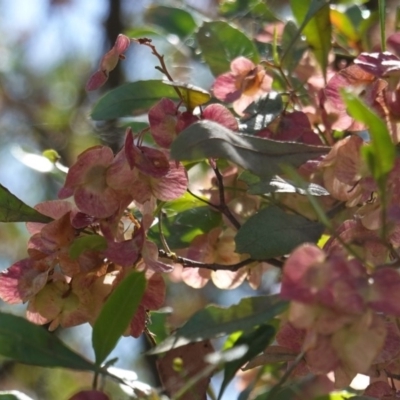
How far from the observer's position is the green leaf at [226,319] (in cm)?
57

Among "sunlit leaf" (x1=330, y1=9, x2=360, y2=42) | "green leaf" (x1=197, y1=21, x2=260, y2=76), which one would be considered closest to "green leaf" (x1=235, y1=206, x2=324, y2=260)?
"green leaf" (x1=197, y1=21, x2=260, y2=76)

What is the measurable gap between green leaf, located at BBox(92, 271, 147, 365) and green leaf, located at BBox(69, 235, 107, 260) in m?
0.05

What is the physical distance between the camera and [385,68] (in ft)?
2.27

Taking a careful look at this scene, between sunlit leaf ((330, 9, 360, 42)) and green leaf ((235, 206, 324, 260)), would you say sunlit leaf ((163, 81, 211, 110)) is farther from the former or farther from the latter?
sunlit leaf ((330, 9, 360, 42))

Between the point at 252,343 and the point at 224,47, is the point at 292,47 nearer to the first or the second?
the point at 224,47

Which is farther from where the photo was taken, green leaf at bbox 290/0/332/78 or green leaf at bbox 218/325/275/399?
green leaf at bbox 290/0/332/78

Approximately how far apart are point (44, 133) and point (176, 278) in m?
1.09

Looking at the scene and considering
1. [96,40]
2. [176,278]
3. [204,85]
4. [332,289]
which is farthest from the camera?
[96,40]

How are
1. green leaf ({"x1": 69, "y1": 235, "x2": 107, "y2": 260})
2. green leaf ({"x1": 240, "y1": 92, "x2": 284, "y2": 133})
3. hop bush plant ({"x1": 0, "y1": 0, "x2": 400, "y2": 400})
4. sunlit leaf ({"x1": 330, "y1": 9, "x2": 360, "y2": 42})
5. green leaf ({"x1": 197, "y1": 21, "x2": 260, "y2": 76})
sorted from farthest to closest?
1. sunlit leaf ({"x1": 330, "y1": 9, "x2": 360, "y2": 42})
2. green leaf ({"x1": 197, "y1": 21, "x2": 260, "y2": 76})
3. green leaf ({"x1": 240, "y1": 92, "x2": 284, "y2": 133})
4. green leaf ({"x1": 69, "y1": 235, "x2": 107, "y2": 260})
5. hop bush plant ({"x1": 0, "y1": 0, "x2": 400, "y2": 400})

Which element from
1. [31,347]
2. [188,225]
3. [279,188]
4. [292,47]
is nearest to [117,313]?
[31,347]

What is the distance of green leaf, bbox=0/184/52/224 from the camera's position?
2.42ft

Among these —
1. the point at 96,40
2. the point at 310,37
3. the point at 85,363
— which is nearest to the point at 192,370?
the point at 85,363

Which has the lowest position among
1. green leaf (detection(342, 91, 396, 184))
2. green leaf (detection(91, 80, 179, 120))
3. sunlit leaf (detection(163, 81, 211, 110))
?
green leaf (detection(91, 80, 179, 120))

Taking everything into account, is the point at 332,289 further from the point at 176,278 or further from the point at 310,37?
the point at 176,278
